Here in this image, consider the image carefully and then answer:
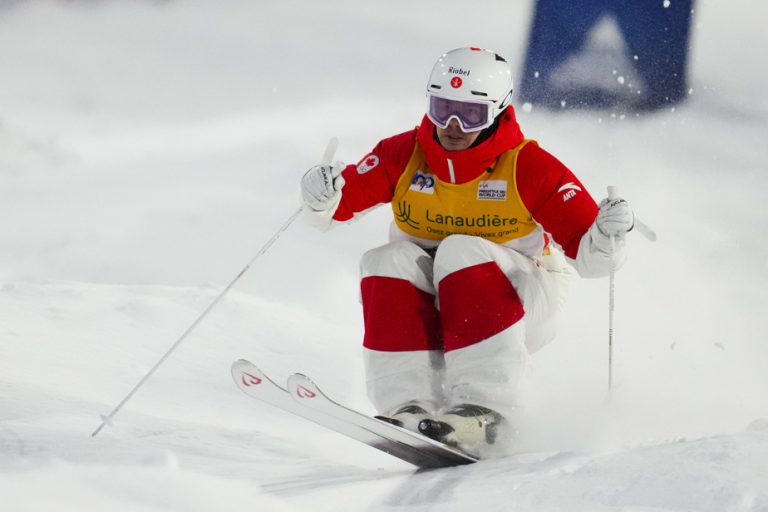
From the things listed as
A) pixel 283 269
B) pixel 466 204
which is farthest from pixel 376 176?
pixel 283 269

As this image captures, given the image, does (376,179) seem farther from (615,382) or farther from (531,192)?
(615,382)

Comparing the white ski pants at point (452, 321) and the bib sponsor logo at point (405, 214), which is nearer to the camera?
the white ski pants at point (452, 321)

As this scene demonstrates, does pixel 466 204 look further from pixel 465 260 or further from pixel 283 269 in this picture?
pixel 283 269

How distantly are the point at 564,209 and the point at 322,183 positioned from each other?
2.32ft

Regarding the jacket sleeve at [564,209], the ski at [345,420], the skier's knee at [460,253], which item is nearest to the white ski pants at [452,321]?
the skier's knee at [460,253]

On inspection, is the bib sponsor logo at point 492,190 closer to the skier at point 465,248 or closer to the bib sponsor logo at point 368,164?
the skier at point 465,248

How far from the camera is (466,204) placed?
9.37 feet

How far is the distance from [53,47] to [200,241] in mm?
2681

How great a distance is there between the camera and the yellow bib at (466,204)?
9.30 feet

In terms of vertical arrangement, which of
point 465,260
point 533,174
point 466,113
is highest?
point 466,113

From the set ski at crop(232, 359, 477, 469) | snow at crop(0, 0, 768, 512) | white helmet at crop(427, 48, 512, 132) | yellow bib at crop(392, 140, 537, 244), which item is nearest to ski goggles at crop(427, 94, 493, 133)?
white helmet at crop(427, 48, 512, 132)

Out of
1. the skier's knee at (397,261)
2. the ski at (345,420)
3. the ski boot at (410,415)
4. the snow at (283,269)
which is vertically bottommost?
the snow at (283,269)

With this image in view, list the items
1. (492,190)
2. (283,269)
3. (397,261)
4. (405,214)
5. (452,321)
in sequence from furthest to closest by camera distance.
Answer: (283,269), (405,214), (492,190), (397,261), (452,321)

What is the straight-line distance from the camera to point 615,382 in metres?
3.32
